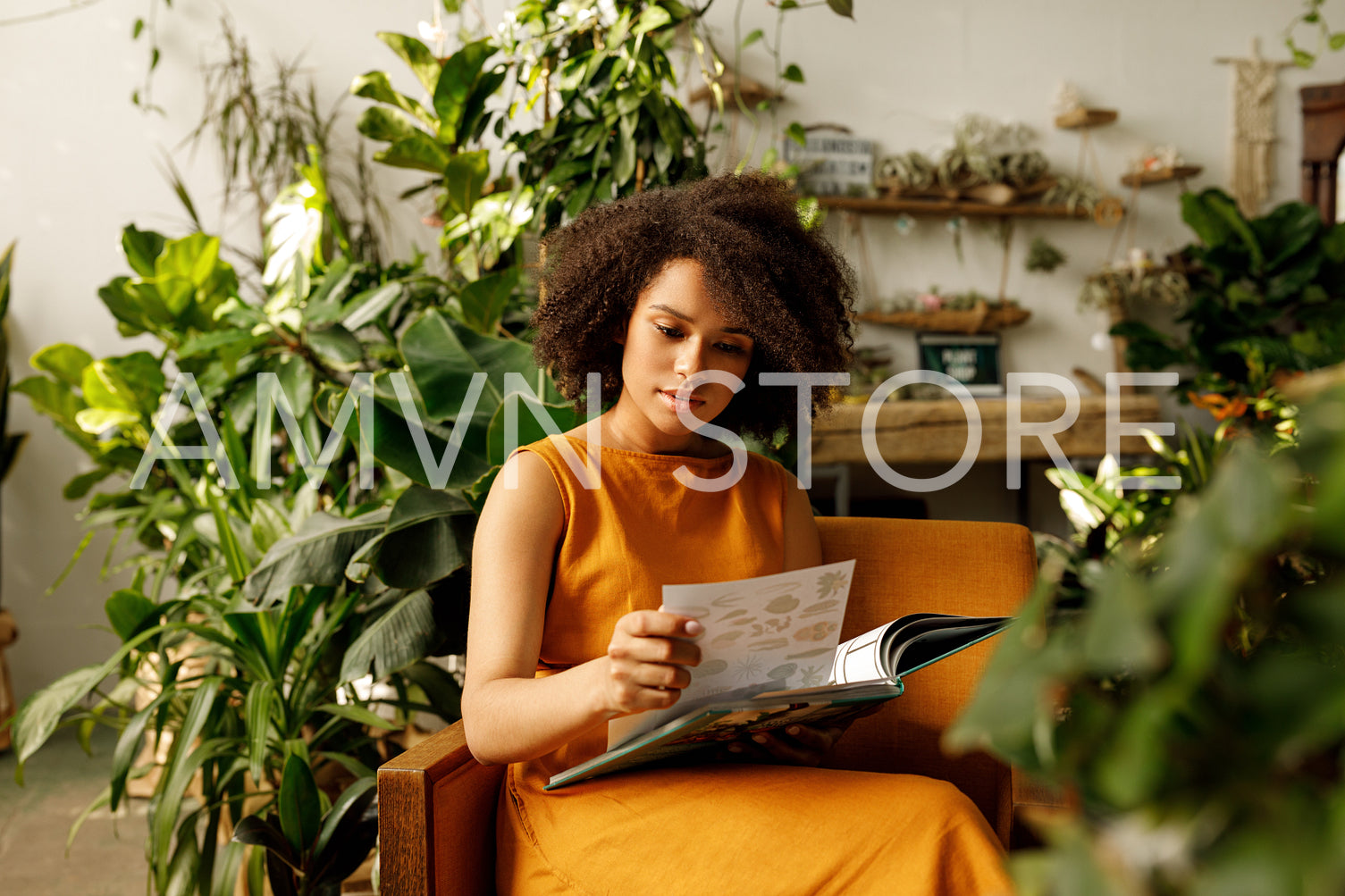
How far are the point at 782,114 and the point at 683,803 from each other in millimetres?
3648

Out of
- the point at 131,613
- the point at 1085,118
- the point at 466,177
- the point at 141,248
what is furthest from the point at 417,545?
the point at 1085,118

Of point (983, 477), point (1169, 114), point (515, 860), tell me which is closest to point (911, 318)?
point (983, 477)

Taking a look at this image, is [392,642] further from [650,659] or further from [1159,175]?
[1159,175]

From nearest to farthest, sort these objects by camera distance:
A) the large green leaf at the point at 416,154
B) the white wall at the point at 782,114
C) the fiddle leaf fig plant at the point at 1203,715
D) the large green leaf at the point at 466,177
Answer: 1. the fiddle leaf fig plant at the point at 1203,715
2. the large green leaf at the point at 466,177
3. the large green leaf at the point at 416,154
4. the white wall at the point at 782,114

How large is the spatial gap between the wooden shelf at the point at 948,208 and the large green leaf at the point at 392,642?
3.10 m

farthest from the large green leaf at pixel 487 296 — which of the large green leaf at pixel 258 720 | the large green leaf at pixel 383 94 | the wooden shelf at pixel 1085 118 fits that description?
the wooden shelf at pixel 1085 118

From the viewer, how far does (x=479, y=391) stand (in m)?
1.53

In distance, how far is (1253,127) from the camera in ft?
14.8

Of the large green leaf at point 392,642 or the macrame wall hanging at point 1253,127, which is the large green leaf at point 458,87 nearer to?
the large green leaf at point 392,642

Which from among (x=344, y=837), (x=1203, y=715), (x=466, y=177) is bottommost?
(x=344, y=837)

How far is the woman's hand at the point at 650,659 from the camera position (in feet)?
2.37

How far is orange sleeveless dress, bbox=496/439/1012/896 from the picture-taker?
849 millimetres

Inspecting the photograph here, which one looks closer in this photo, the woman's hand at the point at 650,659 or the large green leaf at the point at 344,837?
the woman's hand at the point at 650,659

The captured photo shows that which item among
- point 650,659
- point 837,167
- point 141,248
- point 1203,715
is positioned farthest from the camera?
point 837,167
